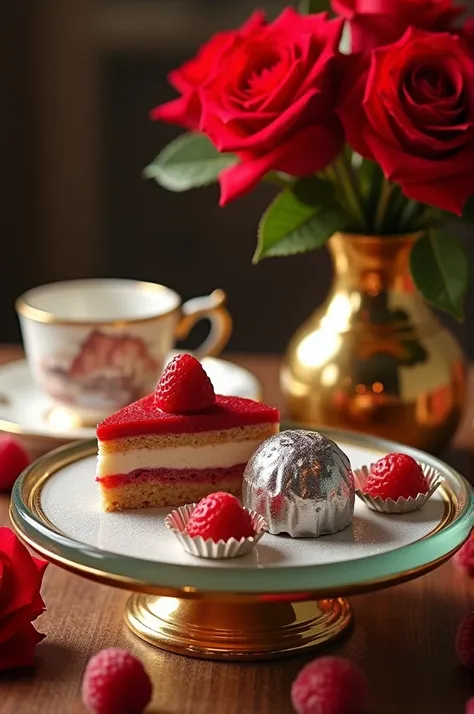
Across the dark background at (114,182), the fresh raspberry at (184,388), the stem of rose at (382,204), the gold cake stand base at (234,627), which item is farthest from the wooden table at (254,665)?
the dark background at (114,182)

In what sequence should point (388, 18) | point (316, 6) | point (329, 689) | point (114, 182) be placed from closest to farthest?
1. point (329, 689)
2. point (388, 18)
3. point (316, 6)
4. point (114, 182)

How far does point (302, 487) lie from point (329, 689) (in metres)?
0.16

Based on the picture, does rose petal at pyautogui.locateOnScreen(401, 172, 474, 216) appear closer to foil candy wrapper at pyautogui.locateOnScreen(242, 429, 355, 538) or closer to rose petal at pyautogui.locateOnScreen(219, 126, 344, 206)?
rose petal at pyautogui.locateOnScreen(219, 126, 344, 206)

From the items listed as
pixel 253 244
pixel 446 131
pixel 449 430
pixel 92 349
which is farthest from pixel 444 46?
pixel 253 244

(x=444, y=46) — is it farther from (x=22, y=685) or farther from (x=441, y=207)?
(x=22, y=685)

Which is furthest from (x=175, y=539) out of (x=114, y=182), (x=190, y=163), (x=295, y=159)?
(x=114, y=182)

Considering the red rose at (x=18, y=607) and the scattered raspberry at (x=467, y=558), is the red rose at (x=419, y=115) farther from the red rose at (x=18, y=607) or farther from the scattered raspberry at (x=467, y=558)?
the red rose at (x=18, y=607)

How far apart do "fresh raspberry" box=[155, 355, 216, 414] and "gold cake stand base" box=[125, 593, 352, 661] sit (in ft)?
0.47

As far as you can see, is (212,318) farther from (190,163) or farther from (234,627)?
(234,627)

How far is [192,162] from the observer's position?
1217 millimetres

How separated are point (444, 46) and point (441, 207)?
0.49 ft

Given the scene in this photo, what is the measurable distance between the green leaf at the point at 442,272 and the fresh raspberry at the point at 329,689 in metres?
0.44

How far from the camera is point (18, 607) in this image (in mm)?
792

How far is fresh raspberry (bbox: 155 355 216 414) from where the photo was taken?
2.93 feet
